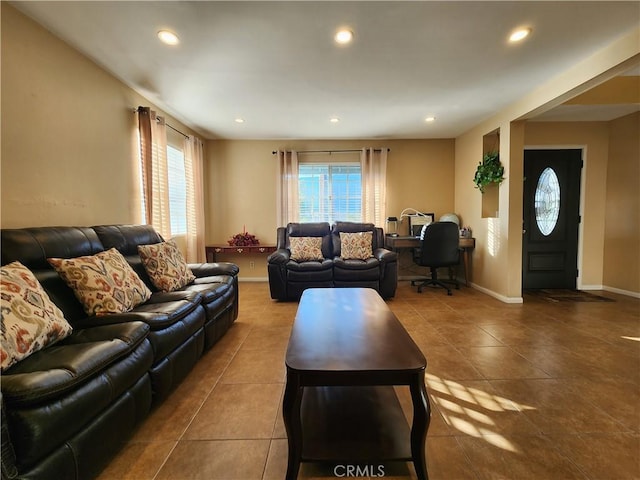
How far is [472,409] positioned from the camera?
1634 millimetres

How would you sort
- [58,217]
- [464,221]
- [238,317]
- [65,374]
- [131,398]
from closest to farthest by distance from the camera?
1. [65,374]
2. [131,398]
3. [58,217]
4. [238,317]
5. [464,221]

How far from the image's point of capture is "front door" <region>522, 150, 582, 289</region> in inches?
166

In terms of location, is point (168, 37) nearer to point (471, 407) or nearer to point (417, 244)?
point (471, 407)

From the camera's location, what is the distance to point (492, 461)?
1285 millimetres

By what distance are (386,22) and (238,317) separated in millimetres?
3011

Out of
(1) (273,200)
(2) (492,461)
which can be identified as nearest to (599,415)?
(2) (492,461)

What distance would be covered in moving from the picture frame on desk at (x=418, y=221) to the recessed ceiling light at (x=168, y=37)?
13.1ft

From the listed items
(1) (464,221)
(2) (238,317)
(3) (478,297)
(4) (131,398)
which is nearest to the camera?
(4) (131,398)

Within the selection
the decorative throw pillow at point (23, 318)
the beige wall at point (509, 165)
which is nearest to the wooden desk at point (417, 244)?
the beige wall at point (509, 165)

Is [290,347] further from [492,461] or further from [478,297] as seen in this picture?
[478,297]

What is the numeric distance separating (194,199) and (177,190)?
0.35 m

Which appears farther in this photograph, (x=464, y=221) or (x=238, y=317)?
(x=464, y=221)

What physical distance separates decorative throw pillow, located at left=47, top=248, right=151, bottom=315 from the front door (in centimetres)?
491

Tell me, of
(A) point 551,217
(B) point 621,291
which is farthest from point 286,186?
(B) point 621,291
